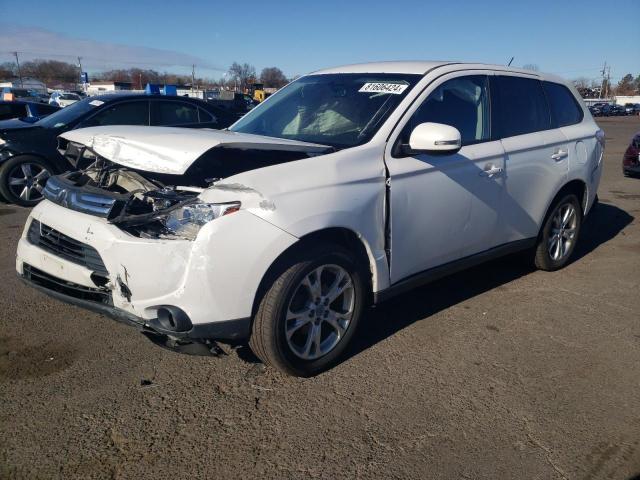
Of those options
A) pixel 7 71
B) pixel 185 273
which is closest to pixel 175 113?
pixel 185 273

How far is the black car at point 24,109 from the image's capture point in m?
11.5

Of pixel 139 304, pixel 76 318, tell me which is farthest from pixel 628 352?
pixel 76 318

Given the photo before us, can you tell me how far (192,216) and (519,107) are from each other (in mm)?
3047

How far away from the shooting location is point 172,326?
8.89ft

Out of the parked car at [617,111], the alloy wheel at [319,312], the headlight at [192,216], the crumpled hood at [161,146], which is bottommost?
the alloy wheel at [319,312]

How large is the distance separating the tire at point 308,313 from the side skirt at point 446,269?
0.20 m

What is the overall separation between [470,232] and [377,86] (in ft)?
4.10

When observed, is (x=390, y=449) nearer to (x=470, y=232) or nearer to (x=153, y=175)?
(x=470, y=232)

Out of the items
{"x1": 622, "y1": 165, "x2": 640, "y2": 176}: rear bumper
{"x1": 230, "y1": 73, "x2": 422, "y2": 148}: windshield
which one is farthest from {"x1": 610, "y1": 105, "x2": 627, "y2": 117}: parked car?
{"x1": 230, "y1": 73, "x2": 422, "y2": 148}: windshield

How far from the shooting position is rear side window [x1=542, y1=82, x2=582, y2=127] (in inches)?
193

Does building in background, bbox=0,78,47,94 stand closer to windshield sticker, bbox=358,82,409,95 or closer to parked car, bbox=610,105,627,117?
windshield sticker, bbox=358,82,409,95

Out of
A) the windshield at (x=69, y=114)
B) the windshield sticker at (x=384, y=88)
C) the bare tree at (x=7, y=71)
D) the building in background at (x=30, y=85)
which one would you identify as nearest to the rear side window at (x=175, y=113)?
the windshield at (x=69, y=114)

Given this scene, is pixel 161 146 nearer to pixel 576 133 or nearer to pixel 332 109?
pixel 332 109

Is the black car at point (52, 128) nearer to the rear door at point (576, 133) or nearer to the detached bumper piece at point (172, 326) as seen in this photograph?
the detached bumper piece at point (172, 326)
